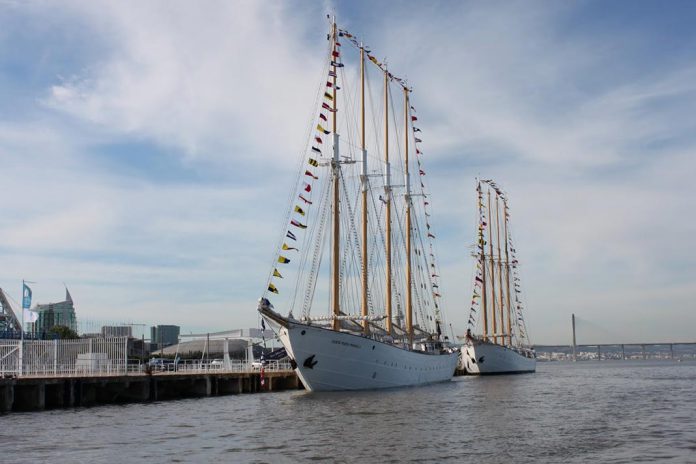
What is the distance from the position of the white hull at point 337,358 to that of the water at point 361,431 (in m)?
2.82

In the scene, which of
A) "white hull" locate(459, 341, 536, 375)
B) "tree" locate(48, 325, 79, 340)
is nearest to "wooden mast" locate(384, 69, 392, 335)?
"white hull" locate(459, 341, 536, 375)

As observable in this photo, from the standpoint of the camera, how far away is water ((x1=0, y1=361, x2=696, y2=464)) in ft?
85.8

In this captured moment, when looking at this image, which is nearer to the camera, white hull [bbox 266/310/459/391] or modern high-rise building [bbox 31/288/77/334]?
white hull [bbox 266/310/459/391]

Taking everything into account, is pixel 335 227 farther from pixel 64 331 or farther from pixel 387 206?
pixel 64 331

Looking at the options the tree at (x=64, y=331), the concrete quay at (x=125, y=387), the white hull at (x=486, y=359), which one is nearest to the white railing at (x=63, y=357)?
the concrete quay at (x=125, y=387)

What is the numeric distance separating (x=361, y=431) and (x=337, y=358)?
19.8m

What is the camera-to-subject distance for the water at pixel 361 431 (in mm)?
26156

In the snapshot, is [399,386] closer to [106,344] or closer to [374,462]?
[106,344]

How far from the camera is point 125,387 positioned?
50.8m

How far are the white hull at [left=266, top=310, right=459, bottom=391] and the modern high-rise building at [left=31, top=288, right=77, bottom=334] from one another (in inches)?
2232

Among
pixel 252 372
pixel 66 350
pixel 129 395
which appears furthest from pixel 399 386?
pixel 66 350

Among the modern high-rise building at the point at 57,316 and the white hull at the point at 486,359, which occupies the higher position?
the modern high-rise building at the point at 57,316

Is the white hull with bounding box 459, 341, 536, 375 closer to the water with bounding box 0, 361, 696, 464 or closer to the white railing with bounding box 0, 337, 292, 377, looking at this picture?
the water with bounding box 0, 361, 696, 464

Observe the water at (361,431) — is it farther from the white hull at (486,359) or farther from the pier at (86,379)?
the white hull at (486,359)
